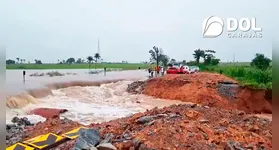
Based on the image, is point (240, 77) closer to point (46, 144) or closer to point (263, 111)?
point (263, 111)

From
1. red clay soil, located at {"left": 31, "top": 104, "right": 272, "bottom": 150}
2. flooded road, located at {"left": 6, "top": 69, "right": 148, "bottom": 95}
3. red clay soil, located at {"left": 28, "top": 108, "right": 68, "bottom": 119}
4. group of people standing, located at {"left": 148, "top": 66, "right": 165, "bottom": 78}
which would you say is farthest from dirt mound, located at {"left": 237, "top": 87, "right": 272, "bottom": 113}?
red clay soil, located at {"left": 28, "top": 108, "right": 68, "bottom": 119}

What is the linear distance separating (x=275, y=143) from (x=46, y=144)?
1.51m

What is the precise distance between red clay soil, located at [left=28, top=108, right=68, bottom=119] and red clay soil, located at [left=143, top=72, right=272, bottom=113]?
2.75ft

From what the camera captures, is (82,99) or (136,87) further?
(136,87)

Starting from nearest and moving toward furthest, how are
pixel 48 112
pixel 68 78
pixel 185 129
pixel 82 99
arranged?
pixel 185 129 < pixel 68 78 < pixel 48 112 < pixel 82 99

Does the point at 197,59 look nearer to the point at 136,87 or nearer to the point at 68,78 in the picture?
the point at 136,87

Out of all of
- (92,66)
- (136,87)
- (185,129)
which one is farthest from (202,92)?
(92,66)

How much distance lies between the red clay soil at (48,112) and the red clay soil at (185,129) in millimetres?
124

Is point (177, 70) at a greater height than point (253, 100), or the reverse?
point (177, 70)

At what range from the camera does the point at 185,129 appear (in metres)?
2.30

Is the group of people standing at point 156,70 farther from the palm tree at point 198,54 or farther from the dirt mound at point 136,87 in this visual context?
the palm tree at point 198,54

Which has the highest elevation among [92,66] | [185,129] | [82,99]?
[92,66]

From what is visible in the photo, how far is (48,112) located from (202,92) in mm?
1476

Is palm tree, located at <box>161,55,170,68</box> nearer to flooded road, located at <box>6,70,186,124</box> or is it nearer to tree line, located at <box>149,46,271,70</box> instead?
tree line, located at <box>149,46,271,70</box>
